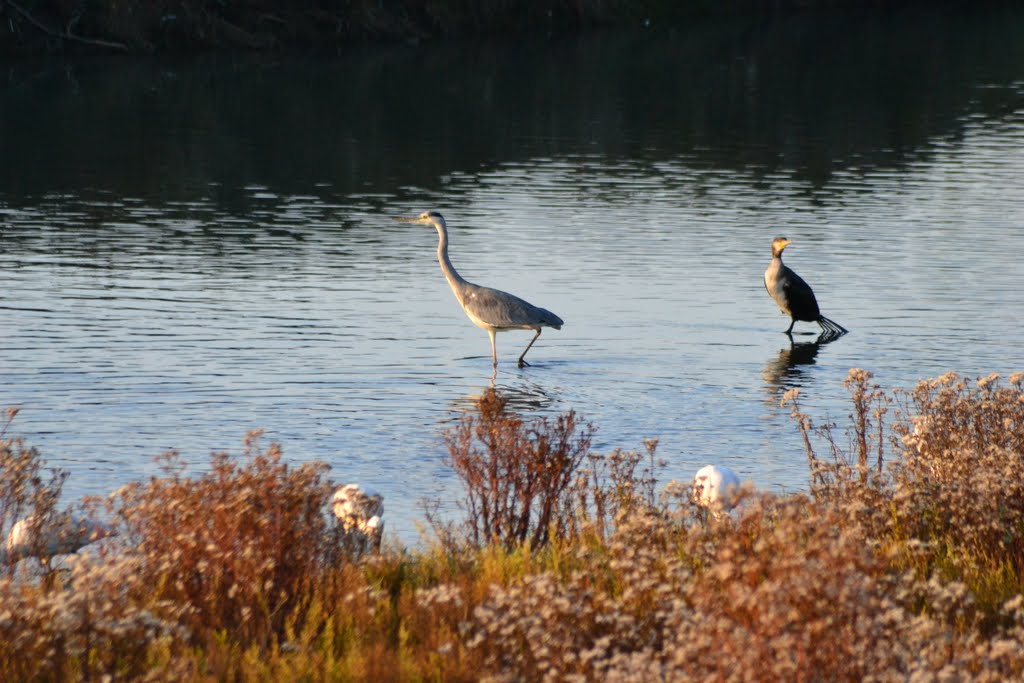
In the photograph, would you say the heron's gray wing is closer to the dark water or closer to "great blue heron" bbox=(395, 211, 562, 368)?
"great blue heron" bbox=(395, 211, 562, 368)

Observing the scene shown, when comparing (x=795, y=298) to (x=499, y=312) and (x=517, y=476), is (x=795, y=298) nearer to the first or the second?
(x=499, y=312)

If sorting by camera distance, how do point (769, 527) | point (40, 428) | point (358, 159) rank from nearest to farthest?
point (769, 527) → point (40, 428) → point (358, 159)

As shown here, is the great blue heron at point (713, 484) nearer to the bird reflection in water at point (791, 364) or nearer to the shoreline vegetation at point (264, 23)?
the bird reflection in water at point (791, 364)

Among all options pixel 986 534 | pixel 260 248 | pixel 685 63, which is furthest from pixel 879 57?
pixel 986 534

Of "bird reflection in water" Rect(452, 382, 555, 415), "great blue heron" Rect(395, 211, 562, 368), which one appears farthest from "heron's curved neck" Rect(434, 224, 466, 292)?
"bird reflection in water" Rect(452, 382, 555, 415)

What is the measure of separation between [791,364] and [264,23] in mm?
50111

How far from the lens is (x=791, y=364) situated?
18922 millimetres

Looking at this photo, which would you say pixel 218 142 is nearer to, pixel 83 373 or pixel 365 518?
pixel 83 373

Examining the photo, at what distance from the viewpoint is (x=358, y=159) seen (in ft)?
122

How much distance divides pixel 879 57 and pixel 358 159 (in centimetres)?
3812

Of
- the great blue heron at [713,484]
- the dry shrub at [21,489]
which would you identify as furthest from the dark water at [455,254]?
the dry shrub at [21,489]

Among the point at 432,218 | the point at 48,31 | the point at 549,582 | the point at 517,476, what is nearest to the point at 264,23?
the point at 48,31

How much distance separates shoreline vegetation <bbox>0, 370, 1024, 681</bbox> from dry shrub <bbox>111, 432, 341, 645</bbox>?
0.01 m

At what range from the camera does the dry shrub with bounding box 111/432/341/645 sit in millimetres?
7711
